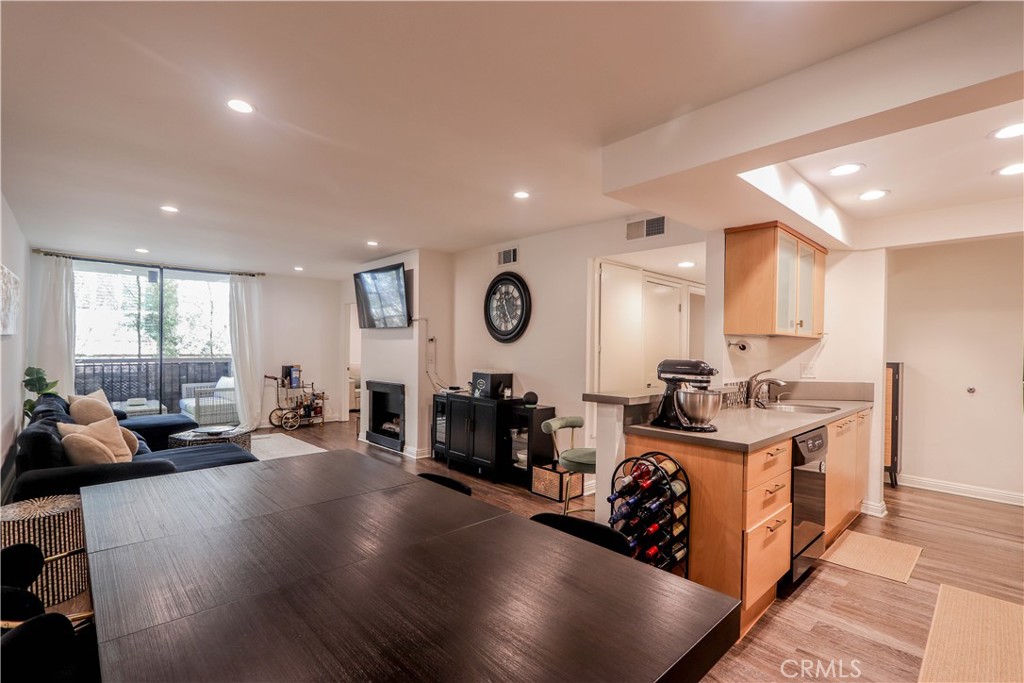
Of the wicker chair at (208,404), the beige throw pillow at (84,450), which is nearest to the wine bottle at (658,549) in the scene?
the beige throw pillow at (84,450)

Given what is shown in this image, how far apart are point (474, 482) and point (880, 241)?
4.05m

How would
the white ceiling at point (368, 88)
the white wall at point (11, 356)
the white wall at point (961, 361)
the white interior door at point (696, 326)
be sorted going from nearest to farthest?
the white ceiling at point (368, 88), the white wall at point (11, 356), the white wall at point (961, 361), the white interior door at point (696, 326)

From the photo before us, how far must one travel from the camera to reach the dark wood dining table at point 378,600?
76 cm

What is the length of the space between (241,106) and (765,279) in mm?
3162

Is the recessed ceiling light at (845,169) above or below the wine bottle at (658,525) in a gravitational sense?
above

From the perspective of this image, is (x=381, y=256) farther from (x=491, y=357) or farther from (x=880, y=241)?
(x=880, y=241)

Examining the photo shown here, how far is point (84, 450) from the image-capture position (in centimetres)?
284

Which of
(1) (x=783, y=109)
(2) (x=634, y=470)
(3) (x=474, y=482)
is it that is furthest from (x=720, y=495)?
(3) (x=474, y=482)

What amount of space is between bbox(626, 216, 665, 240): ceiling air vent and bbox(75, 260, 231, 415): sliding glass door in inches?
247

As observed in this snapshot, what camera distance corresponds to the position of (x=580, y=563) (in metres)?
1.12

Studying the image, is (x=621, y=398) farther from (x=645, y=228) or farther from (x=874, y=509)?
(x=874, y=509)

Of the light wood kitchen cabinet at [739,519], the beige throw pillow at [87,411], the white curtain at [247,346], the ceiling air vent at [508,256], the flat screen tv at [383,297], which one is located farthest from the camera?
the white curtain at [247,346]

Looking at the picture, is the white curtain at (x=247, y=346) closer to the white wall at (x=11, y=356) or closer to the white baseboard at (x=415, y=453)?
the white wall at (x=11, y=356)

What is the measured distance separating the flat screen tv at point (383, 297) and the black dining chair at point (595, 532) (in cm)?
443
